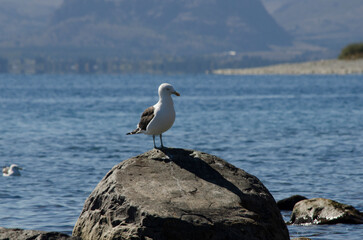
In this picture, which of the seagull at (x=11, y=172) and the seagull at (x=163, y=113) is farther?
the seagull at (x=11, y=172)

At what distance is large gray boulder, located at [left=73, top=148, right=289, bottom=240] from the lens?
9.22 m

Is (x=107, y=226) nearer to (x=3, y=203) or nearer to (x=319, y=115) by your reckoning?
(x=3, y=203)

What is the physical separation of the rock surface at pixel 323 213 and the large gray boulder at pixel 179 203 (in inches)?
121

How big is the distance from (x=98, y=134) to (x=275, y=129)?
33.1 feet

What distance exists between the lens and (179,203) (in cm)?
946

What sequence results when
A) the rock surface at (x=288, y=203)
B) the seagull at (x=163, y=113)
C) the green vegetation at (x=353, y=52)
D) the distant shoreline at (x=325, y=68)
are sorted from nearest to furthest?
the seagull at (x=163, y=113) → the rock surface at (x=288, y=203) → the distant shoreline at (x=325, y=68) → the green vegetation at (x=353, y=52)

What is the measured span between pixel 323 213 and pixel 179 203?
16.1 feet

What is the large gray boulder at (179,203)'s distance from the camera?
922 centimetres

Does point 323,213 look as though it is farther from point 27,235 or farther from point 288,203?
point 27,235

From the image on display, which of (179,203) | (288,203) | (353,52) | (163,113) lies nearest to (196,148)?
(288,203)

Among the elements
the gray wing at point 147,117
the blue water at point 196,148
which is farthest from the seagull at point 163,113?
the blue water at point 196,148

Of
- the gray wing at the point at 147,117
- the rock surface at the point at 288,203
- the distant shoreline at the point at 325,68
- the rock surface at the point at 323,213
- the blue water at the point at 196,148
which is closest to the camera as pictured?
the gray wing at the point at 147,117

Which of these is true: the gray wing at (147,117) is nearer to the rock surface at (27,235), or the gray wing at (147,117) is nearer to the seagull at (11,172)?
the rock surface at (27,235)

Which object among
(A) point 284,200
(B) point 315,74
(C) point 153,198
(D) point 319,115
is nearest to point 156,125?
(C) point 153,198
